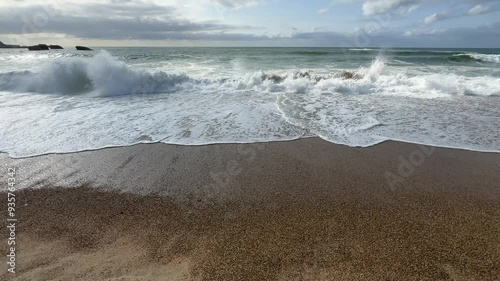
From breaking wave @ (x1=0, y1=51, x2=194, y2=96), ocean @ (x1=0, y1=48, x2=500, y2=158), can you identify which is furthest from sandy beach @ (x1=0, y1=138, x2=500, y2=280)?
breaking wave @ (x1=0, y1=51, x2=194, y2=96)

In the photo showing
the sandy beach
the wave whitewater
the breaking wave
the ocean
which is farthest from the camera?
the breaking wave

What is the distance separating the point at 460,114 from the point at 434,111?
1.93ft

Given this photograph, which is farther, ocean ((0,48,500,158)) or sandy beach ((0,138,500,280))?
ocean ((0,48,500,158))

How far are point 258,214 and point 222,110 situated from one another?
5.07 metres

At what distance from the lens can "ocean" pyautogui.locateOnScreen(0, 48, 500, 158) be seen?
19.1 feet

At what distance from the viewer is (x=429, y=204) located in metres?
3.57

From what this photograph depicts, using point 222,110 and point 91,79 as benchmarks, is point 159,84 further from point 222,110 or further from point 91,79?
point 222,110

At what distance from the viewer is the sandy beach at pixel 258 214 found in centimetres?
257

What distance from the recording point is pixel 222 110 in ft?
26.5

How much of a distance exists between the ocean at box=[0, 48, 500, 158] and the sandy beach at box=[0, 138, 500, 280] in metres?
0.69

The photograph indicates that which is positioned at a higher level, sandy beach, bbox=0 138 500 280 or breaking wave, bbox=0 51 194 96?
breaking wave, bbox=0 51 194 96

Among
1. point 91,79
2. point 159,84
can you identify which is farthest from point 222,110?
point 91,79

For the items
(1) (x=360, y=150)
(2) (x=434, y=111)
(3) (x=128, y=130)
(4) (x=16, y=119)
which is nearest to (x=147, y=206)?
(3) (x=128, y=130)

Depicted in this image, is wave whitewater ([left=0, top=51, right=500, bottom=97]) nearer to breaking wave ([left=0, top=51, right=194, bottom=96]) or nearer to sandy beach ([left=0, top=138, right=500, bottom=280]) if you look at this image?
breaking wave ([left=0, top=51, right=194, bottom=96])
